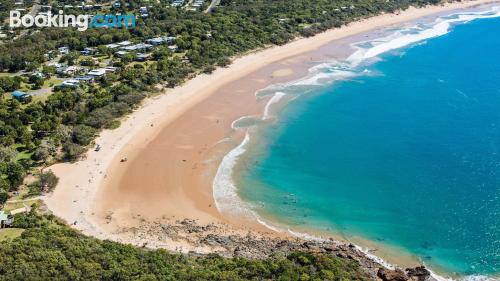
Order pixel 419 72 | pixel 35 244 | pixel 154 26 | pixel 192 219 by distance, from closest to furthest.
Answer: pixel 35 244 < pixel 192 219 < pixel 419 72 < pixel 154 26

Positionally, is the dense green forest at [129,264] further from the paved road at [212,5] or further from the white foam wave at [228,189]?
the paved road at [212,5]

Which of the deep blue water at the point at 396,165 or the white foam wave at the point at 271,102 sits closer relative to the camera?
the deep blue water at the point at 396,165

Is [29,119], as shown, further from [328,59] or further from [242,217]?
[328,59]

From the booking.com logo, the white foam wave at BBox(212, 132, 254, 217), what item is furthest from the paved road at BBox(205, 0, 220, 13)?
the white foam wave at BBox(212, 132, 254, 217)

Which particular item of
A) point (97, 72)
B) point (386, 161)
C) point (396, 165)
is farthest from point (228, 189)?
point (97, 72)

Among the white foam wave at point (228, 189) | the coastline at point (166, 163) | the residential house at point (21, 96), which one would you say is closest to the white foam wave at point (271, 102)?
the coastline at point (166, 163)

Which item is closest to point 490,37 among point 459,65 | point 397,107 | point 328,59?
point 459,65

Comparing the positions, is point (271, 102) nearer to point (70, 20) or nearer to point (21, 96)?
point (21, 96)
